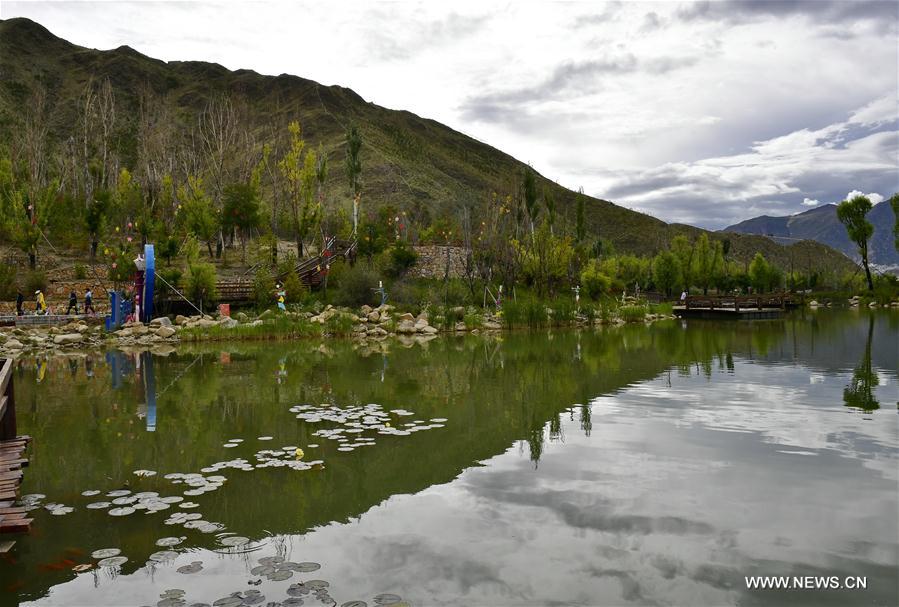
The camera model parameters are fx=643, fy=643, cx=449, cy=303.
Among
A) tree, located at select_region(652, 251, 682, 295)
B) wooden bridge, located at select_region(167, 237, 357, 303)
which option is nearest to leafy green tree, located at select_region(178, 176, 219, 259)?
wooden bridge, located at select_region(167, 237, 357, 303)

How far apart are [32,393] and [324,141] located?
105538 mm

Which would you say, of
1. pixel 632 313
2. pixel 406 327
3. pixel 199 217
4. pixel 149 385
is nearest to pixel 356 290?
pixel 406 327

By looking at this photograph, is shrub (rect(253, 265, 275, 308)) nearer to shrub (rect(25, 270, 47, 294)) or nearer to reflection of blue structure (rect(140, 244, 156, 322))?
reflection of blue structure (rect(140, 244, 156, 322))

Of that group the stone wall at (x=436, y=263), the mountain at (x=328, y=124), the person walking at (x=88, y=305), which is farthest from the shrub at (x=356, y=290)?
the mountain at (x=328, y=124)

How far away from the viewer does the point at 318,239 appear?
4759 centimetres

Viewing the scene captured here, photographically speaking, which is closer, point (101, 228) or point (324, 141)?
point (101, 228)

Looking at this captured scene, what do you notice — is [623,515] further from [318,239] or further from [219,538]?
[318,239]

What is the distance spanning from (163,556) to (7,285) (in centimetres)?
3484

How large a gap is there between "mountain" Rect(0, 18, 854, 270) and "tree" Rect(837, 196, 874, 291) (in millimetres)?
31869

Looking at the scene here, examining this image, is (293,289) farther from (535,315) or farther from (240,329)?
(535,315)

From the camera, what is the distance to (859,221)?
6712cm

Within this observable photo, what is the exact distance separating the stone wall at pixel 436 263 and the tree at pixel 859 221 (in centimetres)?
4624

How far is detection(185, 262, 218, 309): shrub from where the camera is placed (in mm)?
31750

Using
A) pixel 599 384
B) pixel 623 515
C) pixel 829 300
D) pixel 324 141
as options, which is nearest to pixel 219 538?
pixel 623 515
